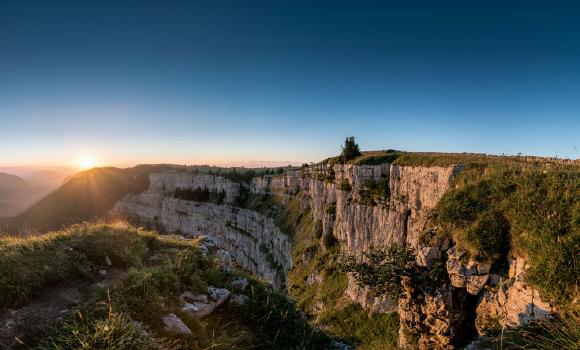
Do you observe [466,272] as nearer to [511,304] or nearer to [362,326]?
[511,304]

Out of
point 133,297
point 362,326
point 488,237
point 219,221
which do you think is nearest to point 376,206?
point 362,326

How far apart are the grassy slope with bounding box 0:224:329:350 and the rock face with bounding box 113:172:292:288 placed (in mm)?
28744

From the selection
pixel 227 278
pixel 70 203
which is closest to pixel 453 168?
pixel 227 278

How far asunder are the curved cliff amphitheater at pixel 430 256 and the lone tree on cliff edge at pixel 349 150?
1.49 m

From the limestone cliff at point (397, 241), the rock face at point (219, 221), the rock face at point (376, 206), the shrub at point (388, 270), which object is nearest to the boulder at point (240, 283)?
the limestone cliff at point (397, 241)

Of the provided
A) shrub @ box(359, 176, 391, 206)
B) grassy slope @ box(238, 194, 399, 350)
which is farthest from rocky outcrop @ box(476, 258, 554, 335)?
shrub @ box(359, 176, 391, 206)

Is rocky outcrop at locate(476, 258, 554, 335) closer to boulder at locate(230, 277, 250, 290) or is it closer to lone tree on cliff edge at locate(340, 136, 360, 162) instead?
boulder at locate(230, 277, 250, 290)

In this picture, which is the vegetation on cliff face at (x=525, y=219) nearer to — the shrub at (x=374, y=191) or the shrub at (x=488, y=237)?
the shrub at (x=488, y=237)

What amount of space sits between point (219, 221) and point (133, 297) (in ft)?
235

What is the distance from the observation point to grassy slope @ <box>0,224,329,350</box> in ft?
20.6

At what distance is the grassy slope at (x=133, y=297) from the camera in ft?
20.6

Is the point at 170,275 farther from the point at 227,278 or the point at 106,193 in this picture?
the point at 106,193

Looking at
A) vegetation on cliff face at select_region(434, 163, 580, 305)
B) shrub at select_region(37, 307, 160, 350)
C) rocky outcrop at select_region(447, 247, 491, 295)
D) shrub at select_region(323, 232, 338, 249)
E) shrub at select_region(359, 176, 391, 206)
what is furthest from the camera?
shrub at select_region(323, 232, 338, 249)

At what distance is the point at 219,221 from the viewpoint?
7775cm
